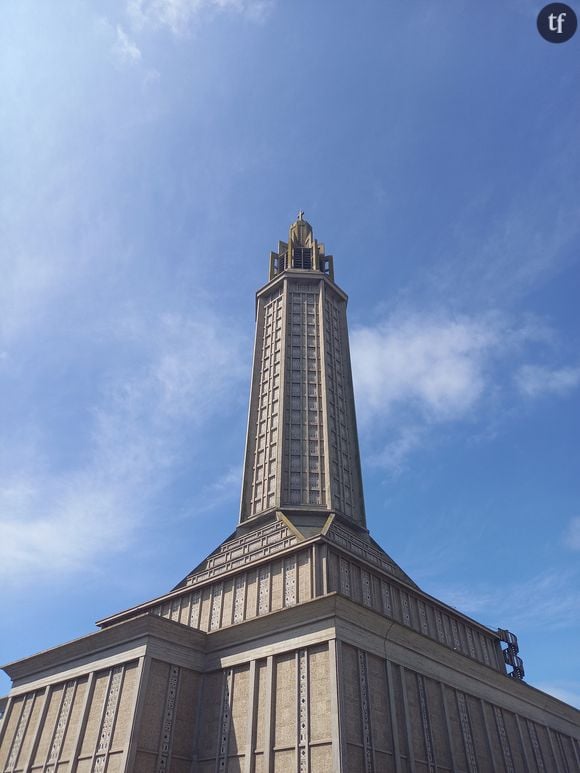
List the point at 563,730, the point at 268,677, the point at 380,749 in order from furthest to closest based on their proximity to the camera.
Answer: the point at 563,730
the point at 268,677
the point at 380,749

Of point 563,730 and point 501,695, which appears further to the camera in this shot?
point 563,730

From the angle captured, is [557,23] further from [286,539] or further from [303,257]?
[303,257]

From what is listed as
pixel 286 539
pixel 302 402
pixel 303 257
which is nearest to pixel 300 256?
pixel 303 257

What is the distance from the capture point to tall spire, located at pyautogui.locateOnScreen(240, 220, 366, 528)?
1892 inches

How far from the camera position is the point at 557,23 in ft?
62.8

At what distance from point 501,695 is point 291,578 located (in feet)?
57.1

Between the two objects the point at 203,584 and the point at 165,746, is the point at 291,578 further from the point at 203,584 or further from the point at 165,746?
the point at 165,746

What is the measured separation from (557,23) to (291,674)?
30.7 metres

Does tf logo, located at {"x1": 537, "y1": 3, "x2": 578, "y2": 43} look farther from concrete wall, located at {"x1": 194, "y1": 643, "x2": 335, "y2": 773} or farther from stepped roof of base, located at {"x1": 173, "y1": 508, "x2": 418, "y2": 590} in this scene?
stepped roof of base, located at {"x1": 173, "y1": 508, "x2": 418, "y2": 590}

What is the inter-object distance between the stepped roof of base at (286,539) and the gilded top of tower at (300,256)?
30.4 m

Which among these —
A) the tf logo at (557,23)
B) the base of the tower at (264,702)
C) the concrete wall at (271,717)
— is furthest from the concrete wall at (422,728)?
the tf logo at (557,23)

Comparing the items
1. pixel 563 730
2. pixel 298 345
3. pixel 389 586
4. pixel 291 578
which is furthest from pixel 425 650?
pixel 298 345

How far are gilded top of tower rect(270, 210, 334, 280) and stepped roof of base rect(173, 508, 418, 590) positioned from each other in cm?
3041

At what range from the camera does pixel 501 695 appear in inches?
1586
